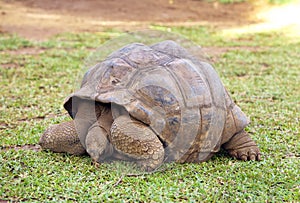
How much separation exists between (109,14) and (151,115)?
9.05m

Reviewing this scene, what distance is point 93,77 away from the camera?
318 centimetres

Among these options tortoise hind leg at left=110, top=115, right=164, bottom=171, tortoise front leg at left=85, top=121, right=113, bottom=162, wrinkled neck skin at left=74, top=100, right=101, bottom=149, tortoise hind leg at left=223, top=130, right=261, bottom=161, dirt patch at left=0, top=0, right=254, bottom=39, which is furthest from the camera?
dirt patch at left=0, top=0, right=254, bottom=39

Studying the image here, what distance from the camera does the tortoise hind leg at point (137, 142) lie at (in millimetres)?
2842

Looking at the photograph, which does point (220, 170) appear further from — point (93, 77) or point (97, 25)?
point (97, 25)

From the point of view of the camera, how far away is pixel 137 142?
2842mm

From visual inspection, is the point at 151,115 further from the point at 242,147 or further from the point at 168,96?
the point at 242,147

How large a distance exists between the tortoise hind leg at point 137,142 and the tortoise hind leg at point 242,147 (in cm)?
65

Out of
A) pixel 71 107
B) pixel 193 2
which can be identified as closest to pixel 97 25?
pixel 193 2

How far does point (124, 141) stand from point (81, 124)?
1.38ft

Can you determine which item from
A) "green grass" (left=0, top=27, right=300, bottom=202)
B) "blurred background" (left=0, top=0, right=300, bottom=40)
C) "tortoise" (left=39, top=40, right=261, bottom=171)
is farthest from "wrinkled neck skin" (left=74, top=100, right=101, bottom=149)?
"blurred background" (left=0, top=0, right=300, bottom=40)

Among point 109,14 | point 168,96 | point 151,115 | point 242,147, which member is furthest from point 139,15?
point 151,115

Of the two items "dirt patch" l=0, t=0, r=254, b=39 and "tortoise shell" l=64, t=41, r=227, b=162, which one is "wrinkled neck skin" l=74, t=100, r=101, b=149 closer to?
"tortoise shell" l=64, t=41, r=227, b=162

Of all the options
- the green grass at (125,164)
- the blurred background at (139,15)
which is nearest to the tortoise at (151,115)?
the green grass at (125,164)

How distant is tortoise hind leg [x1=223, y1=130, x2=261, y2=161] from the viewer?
3258mm
